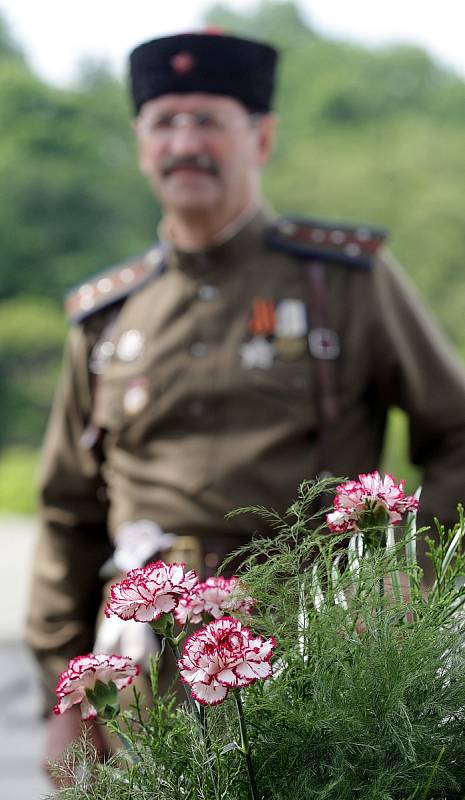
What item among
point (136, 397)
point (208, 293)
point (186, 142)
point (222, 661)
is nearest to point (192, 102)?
point (186, 142)

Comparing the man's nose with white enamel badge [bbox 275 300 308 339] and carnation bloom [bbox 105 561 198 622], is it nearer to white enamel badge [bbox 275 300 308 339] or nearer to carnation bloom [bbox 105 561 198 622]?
white enamel badge [bbox 275 300 308 339]

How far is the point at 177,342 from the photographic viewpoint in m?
2.57

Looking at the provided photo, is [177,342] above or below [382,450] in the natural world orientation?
above

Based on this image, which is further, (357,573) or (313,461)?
(313,461)

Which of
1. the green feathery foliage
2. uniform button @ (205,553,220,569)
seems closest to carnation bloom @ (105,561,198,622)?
the green feathery foliage

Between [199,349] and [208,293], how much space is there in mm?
128

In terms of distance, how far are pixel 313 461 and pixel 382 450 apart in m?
0.23

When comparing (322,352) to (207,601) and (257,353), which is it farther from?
(207,601)

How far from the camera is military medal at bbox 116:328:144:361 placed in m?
2.59

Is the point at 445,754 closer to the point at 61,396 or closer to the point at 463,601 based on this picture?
the point at 463,601

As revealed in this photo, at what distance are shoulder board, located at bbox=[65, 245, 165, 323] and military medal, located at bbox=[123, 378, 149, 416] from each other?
238 mm

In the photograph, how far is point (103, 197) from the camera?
20516mm

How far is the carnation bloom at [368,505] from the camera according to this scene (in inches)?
36.5

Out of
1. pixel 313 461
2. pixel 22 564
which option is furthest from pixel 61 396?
pixel 22 564
